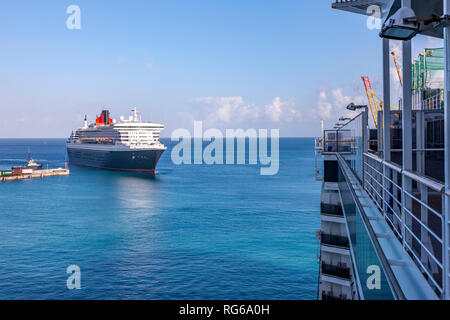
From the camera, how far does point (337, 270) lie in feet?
44.3

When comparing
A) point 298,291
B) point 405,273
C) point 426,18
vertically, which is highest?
point 426,18

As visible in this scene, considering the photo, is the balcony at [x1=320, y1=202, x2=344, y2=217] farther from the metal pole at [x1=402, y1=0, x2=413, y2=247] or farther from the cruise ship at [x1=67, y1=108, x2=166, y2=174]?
the cruise ship at [x1=67, y1=108, x2=166, y2=174]

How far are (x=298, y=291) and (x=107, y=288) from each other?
885 cm

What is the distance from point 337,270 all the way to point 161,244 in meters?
14.8

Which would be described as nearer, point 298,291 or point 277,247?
point 298,291

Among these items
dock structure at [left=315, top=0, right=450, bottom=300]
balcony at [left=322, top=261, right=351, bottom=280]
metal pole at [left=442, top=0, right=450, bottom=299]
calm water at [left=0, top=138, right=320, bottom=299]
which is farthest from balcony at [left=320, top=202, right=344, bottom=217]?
metal pole at [left=442, top=0, right=450, bottom=299]

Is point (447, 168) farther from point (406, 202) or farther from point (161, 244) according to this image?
point (161, 244)

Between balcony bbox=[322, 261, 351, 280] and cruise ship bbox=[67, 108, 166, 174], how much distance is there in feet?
201

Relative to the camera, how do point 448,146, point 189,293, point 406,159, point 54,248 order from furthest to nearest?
point 54,248
point 189,293
point 406,159
point 448,146

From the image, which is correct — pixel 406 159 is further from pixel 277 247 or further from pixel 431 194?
pixel 277 247

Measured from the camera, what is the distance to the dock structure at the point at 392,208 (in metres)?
3.00

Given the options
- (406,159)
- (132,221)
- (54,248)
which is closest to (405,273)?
(406,159)

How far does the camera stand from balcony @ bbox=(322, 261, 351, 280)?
43.5ft
